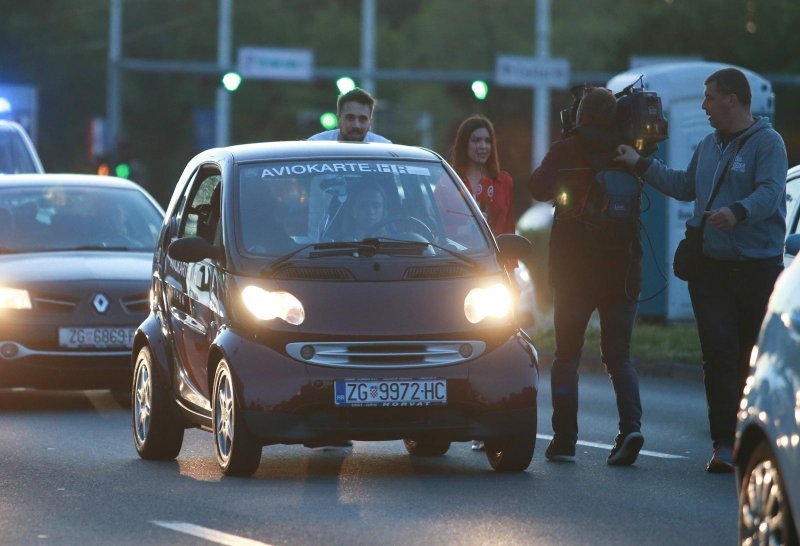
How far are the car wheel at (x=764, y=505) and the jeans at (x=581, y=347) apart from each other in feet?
13.6

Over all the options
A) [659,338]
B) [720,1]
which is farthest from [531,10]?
[659,338]

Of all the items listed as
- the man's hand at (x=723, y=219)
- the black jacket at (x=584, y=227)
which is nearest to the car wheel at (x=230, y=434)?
the black jacket at (x=584, y=227)

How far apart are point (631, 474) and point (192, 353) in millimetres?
2296

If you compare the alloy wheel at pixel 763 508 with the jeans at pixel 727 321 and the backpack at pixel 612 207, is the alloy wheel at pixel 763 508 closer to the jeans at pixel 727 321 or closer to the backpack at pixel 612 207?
the jeans at pixel 727 321

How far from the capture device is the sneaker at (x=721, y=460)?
10.5 m

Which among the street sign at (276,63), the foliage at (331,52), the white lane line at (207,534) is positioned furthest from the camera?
the foliage at (331,52)

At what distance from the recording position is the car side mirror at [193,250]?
10422 mm

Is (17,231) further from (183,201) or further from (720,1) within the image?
(720,1)

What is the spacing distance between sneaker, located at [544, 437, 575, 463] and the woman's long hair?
217 cm

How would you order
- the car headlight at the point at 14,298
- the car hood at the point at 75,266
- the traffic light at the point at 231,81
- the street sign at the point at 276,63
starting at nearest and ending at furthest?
the car headlight at the point at 14,298 < the car hood at the point at 75,266 < the traffic light at the point at 231,81 < the street sign at the point at 276,63

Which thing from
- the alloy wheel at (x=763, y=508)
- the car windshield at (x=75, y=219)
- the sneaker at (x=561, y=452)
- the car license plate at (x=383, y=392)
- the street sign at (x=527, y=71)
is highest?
the alloy wheel at (x=763, y=508)

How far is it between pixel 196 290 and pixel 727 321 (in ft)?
8.84

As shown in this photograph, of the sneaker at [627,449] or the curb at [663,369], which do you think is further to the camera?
the curb at [663,369]

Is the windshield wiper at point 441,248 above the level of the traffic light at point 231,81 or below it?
above
